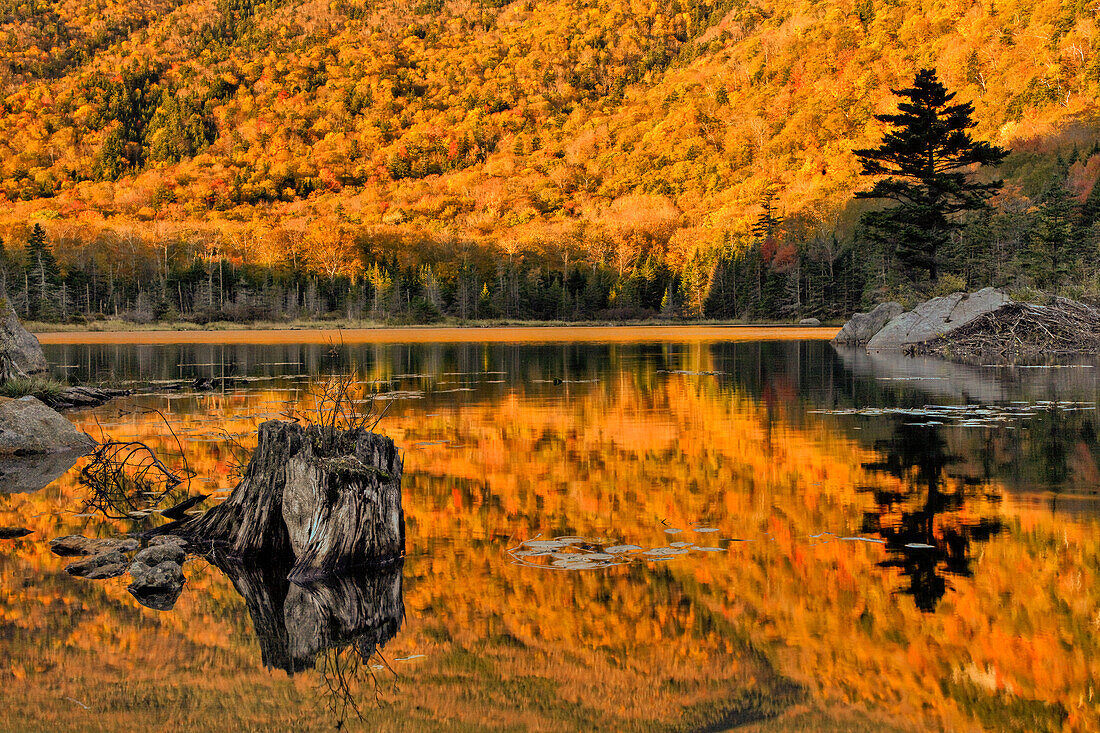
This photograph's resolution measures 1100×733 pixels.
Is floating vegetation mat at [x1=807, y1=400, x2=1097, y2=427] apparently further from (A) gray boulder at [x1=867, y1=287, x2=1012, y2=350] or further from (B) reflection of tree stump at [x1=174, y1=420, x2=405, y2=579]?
(A) gray boulder at [x1=867, y1=287, x2=1012, y2=350]

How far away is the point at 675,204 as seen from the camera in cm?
17512

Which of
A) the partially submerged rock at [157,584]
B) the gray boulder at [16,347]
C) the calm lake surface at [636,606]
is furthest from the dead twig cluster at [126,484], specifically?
the gray boulder at [16,347]

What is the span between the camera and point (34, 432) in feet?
41.6

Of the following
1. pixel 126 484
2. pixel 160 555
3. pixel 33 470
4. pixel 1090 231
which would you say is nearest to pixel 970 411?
pixel 126 484

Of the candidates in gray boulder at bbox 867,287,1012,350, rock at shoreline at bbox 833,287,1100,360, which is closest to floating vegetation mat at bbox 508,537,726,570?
rock at shoreline at bbox 833,287,1100,360

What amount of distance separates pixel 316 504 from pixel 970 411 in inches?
467

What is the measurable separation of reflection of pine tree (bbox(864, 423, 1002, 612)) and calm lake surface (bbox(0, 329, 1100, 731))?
32 mm

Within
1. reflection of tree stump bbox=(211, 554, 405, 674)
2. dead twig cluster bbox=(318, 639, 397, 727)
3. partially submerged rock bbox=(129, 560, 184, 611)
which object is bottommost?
dead twig cluster bbox=(318, 639, 397, 727)

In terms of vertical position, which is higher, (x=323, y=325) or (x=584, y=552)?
(x=323, y=325)

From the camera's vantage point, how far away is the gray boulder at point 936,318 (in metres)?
32.7

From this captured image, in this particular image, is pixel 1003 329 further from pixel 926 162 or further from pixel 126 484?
pixel 126 484

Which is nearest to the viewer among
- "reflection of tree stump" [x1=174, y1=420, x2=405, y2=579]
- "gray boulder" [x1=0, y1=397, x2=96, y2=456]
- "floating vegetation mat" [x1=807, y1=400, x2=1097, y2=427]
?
"reflection of tree stump" [x1=174, y1=420, x2=405, y2=579]

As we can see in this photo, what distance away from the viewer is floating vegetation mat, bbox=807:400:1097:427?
1430 cm

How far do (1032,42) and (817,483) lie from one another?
535 ft
